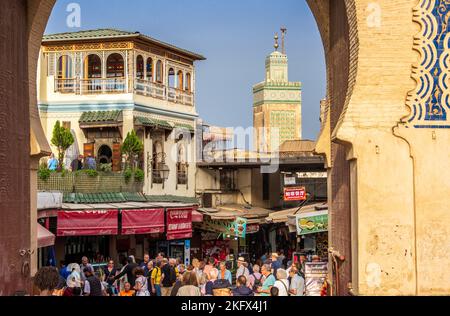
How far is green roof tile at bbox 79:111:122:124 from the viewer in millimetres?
25273

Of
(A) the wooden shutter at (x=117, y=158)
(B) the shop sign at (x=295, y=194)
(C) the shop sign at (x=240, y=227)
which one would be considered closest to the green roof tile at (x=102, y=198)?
(A) the wooden shutter at (x=117, y=158)

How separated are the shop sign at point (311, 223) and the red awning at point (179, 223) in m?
A: 6.32

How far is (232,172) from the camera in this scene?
31125 mm

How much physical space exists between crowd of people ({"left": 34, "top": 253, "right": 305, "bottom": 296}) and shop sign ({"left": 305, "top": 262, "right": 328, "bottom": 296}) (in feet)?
0.83

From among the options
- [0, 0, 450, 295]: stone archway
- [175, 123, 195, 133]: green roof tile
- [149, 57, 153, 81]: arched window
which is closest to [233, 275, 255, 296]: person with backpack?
[0, 0, 450, 295]: stone archway

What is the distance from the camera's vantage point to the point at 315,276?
40.0 ft

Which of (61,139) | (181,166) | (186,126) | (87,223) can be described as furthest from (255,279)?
(186,126)

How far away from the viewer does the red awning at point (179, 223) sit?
23578 millimetres

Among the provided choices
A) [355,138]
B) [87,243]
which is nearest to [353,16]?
[355,138]

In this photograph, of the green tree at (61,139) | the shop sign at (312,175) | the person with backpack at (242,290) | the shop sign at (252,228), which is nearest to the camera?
the person with backpack at (242,290)

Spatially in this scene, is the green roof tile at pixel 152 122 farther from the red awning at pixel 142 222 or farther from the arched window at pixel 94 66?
the red awning at pixel 142 222

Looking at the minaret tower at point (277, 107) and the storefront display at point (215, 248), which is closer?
the storefront display at point (215, 248)

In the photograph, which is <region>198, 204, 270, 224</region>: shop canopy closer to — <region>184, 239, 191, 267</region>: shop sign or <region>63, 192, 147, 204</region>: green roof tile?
<region>184, 239, 191, 267</region>: shop sign
